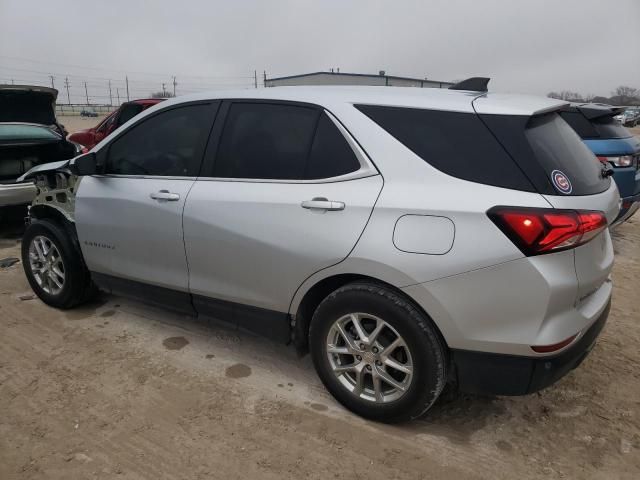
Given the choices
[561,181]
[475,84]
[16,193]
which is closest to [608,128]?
[475,84]

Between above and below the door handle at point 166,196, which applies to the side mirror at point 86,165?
above

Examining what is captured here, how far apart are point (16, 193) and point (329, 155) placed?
470 centimetres

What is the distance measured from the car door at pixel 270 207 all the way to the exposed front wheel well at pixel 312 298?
0.09 meters

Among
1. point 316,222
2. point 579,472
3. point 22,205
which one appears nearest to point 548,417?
point 579,472

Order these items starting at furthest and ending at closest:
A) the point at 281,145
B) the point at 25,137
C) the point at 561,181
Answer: the point at 25,137 < the point at 281,145 < the point at 561,181

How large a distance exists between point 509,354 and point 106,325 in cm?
297

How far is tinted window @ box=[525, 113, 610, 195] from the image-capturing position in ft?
7.21

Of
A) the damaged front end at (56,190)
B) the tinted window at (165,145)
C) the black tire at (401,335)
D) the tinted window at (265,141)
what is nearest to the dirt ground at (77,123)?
the damaged front end at (56,190)

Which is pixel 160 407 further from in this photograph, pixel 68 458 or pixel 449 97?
pixel 449 97

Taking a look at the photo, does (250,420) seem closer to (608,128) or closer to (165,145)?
(165,145)

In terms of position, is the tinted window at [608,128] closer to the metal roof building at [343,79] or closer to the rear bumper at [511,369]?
the rear bumper at [511,369]

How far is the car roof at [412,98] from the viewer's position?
91.4 inches

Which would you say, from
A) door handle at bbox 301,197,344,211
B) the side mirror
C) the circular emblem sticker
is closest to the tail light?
the circular emblem sticker

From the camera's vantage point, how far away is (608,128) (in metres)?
5.41
